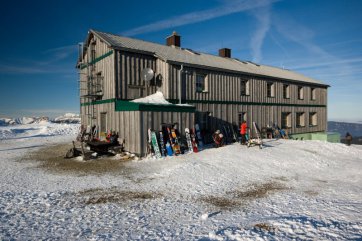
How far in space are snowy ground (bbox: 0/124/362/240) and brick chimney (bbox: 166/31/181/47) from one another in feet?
47.2

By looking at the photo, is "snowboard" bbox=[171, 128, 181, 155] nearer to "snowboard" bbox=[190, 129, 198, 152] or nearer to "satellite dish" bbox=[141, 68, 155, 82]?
"snowboard" bbox=[190, 129, 198, 152]

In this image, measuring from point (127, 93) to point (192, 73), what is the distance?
5.71 meters

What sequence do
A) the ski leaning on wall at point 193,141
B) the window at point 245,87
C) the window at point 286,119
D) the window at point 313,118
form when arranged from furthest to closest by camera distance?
the window at point 313,118 < the window at point 286,119 < the window at point 245,87 < the ski leaning on wall at point 193,141

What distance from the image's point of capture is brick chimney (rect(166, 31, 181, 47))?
75.8 feet

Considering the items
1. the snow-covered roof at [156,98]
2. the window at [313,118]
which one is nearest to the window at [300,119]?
the window at [313,118]

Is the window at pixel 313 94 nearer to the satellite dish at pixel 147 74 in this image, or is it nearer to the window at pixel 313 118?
the window at pixel 313 118

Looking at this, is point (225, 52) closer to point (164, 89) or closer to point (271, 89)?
point (271, 89)

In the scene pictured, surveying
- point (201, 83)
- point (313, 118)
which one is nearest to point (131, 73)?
point (201, 83)

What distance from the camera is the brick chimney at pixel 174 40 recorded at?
75.8 feet

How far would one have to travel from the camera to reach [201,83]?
64.5 ft

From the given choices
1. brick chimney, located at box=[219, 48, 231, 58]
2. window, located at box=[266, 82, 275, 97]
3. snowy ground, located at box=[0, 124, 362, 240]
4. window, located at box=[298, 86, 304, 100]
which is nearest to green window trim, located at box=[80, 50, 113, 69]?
snowy ground, located at box=[0, 124, 362, 240]

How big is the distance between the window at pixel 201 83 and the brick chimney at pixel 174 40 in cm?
594

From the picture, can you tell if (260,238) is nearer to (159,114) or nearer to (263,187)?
(263,187)

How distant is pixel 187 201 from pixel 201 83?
13845 millimetres
